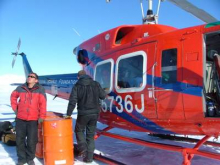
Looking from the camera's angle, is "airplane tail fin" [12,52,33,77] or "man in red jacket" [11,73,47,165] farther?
"airplane tail fin" [12,52,33,77]

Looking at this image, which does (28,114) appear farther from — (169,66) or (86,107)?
(169,66)

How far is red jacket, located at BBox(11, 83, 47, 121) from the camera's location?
14.6ft

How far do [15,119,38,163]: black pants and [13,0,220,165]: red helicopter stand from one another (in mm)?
1659

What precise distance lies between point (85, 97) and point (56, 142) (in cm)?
102

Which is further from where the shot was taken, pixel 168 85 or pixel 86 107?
pixel 86 107

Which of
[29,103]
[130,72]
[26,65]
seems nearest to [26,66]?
[26,65]

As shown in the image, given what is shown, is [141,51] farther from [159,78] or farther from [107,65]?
[107,65]

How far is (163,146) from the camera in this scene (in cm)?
414

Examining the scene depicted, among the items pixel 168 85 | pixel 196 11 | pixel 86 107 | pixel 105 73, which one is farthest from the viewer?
pixel 196 11

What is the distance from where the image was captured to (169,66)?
4.00m

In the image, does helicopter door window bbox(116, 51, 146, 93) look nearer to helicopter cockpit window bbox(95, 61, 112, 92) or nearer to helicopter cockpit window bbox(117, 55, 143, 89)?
helicopter cockpit window bbox(117, 55, 143, 89)

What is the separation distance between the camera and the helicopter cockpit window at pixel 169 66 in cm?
393

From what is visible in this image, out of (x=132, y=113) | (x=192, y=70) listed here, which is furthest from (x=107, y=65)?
(x=192, y=70)

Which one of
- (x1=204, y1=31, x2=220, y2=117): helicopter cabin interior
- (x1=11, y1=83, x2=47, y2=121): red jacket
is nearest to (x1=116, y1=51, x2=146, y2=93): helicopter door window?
(x1=204, y1=31, x2=220, y2=117): helicopter cabin interior
